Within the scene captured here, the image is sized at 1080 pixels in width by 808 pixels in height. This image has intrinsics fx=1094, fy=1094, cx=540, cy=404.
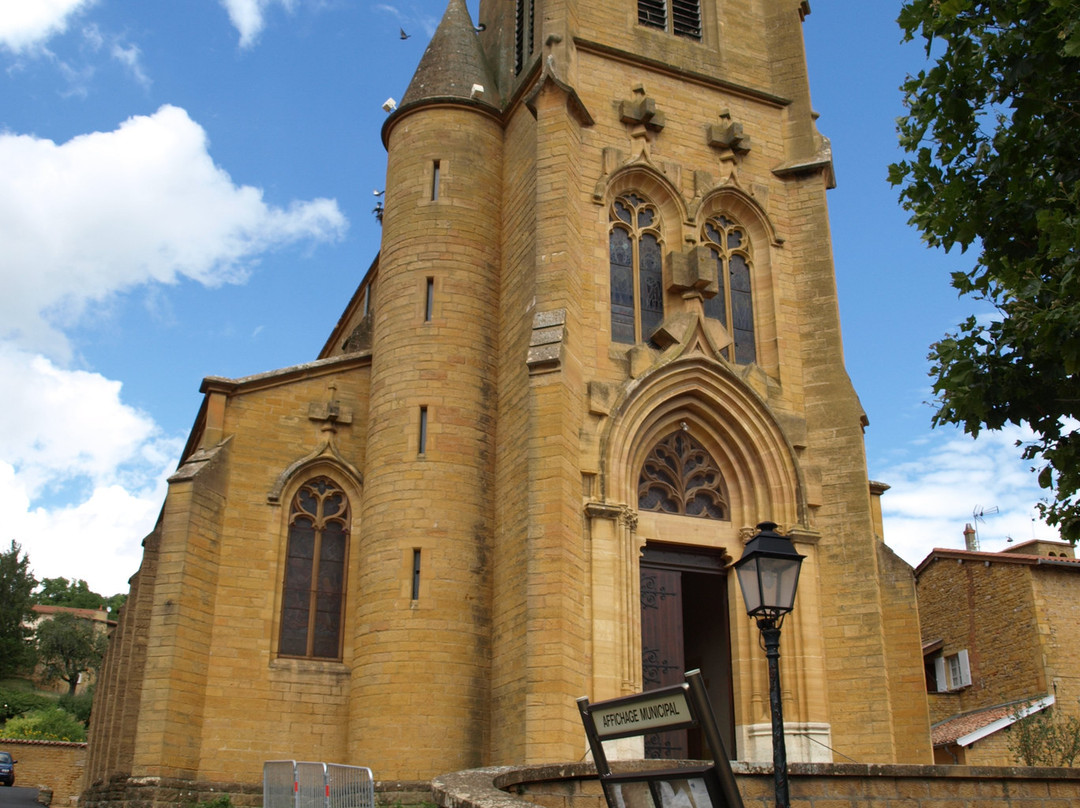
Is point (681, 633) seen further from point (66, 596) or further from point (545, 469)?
point (66, 596)

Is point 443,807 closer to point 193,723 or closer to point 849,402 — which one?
point 193,723

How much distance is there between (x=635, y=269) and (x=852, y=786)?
10.4 meters

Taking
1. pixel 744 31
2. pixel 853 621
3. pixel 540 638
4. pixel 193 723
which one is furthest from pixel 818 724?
pixel 744 31

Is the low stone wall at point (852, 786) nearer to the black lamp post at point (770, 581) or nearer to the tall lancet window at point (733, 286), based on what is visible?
the black lamp post at point (770, 581)

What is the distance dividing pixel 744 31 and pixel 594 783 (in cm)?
1609

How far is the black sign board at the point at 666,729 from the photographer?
13.5 feet

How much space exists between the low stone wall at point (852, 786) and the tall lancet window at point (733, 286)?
31.1 feet

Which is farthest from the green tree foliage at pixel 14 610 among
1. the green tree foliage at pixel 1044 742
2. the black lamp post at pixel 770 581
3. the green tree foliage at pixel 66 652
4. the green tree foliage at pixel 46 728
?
the black lamp post at pixel 770 581

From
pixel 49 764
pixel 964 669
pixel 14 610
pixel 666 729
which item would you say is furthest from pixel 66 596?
pixel 666 729

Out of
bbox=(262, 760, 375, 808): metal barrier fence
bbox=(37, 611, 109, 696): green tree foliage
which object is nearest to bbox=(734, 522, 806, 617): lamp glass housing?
bbox=(262, 760, 375, 808): metal barrier fence

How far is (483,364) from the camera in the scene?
1806 cm

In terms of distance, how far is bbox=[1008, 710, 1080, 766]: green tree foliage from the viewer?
20516 millimetres

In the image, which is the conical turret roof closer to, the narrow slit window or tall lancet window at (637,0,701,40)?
tall lancet window at (637,0,701,40)

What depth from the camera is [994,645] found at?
24766mm
